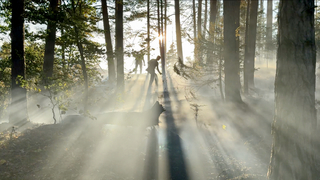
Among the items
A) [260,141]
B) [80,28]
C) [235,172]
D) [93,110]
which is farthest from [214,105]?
[80,28]

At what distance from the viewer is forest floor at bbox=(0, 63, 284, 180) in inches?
176

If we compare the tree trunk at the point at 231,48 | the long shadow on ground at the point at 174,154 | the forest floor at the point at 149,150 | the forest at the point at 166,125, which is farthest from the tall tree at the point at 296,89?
the tree trunk at the point at 231,48

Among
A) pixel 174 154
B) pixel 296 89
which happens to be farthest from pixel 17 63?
pixel 296 89

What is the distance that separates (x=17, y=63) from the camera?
653 centimetres

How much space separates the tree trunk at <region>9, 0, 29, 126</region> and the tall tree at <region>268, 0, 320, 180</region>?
7.07m

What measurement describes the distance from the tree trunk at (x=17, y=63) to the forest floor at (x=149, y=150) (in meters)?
1.10

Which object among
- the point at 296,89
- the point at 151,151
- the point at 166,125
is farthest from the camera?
the point at 166,125

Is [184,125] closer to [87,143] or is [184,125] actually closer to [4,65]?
[87,143]

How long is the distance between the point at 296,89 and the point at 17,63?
7508mm

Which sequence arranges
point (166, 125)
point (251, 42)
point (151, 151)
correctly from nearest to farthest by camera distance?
1. point (151, 151)
2. point (166, 125)
3. point (251, 42)

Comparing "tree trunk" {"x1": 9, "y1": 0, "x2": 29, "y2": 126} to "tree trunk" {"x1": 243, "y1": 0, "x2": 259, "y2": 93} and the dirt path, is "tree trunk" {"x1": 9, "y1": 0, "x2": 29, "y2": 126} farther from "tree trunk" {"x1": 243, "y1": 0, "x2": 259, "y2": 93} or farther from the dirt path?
"tree trunk" {"x1": 243, "y1": 0, "x2": 259, "y2": 93}

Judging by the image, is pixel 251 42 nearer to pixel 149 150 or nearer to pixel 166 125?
pixel 166 125

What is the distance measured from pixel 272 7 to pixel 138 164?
104 ft

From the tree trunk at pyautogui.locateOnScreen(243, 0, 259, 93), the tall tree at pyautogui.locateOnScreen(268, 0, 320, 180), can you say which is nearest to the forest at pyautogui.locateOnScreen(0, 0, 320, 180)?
the tall tree at pyautogui.locateOnScreen(268, 0, 320, 180)
